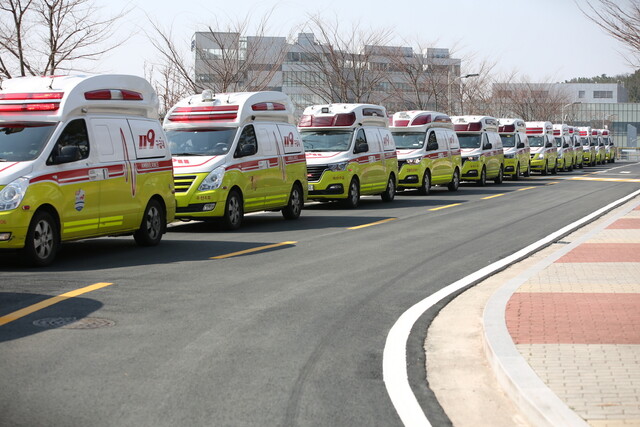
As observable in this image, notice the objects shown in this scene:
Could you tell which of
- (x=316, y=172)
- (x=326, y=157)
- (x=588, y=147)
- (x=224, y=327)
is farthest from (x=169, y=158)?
(x=588, y=147)

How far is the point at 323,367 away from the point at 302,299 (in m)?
2.91

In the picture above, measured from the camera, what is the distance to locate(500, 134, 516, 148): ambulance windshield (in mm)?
44247

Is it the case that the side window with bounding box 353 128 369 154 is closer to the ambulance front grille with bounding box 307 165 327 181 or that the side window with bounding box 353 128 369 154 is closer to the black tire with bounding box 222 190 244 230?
the ambulance front grille with bounding box 307 165 327 181

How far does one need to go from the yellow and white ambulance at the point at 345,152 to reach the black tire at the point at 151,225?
898 centimetres

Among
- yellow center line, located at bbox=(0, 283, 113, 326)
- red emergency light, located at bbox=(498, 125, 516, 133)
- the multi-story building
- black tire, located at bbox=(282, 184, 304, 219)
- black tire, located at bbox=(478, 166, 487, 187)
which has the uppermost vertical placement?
the multi-story building

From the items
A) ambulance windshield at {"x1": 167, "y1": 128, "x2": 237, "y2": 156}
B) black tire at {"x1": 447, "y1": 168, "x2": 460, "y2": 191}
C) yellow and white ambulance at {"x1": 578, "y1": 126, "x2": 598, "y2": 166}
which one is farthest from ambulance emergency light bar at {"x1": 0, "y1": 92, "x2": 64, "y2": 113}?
yellow and white ambulance at {"x1": 578, "y1": 126, "x2": 598, "y2": 166}

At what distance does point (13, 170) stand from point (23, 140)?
34.2 inches

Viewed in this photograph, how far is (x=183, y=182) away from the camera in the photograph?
17.6 meters

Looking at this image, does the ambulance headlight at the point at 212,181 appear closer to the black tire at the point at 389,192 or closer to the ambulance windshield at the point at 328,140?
the ambulance windshield at the point at 328,140

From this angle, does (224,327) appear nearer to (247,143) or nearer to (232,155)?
(232,155)

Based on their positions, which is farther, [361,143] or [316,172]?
[361,143]

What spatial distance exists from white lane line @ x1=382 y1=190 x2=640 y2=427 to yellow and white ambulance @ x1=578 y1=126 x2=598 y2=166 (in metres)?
54.4

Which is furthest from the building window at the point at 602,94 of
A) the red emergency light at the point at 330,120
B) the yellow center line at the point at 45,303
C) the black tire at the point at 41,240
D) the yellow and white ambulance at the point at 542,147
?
the yellow center line at the point at 45,303

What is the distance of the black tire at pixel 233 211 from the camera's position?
17797 mm
